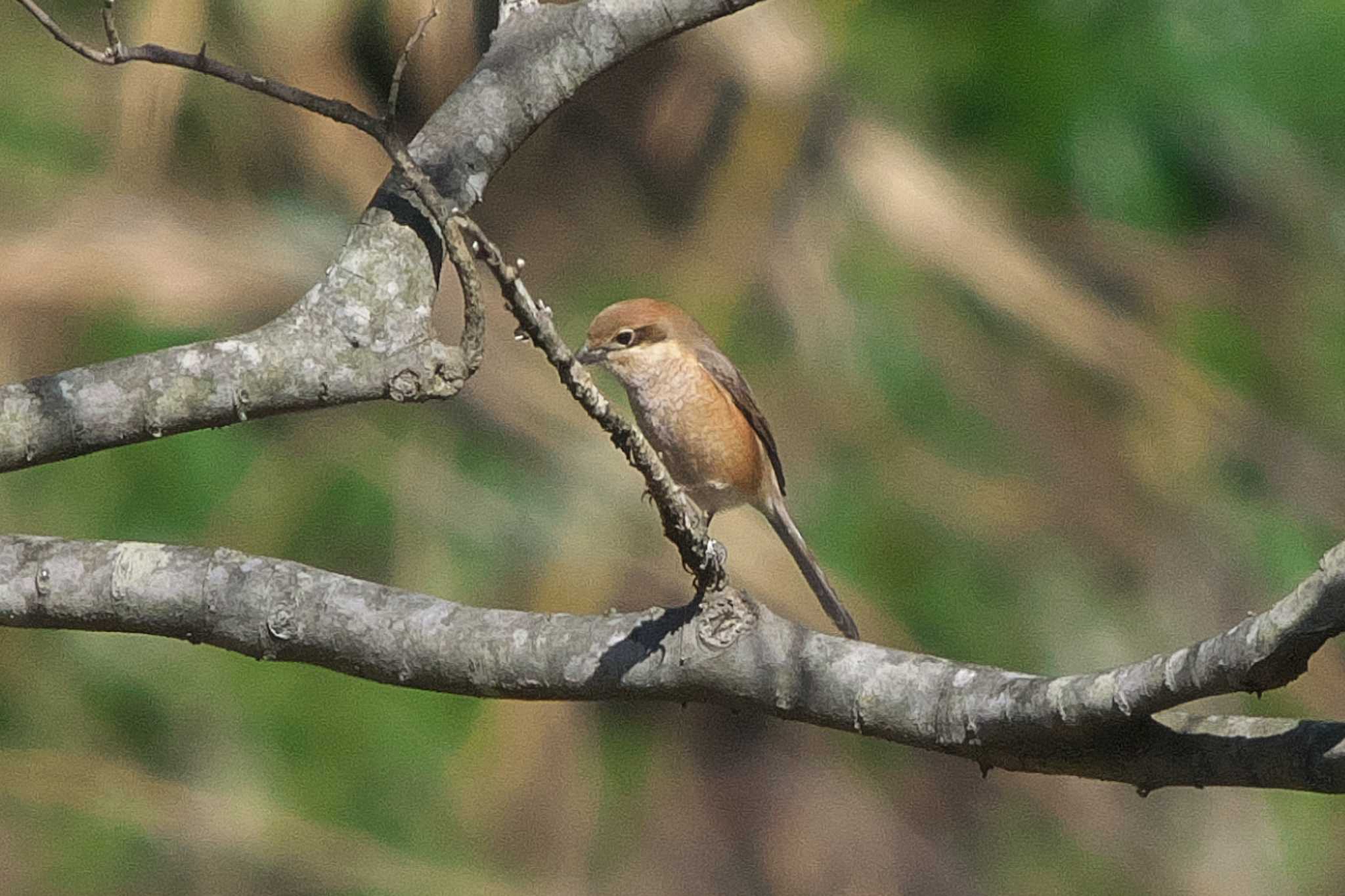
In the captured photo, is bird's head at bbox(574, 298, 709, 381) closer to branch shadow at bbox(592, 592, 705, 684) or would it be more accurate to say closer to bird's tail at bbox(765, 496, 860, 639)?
bird's tail at bbox(765, 496, 860, 639)

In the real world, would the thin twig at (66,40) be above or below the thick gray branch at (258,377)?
above

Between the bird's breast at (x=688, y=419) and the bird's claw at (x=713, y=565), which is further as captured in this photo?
the bird's breast at (x=688, y=419)

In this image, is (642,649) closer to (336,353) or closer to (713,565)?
(713,565)

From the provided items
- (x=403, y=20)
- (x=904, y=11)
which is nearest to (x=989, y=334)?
(x=904, y=11)

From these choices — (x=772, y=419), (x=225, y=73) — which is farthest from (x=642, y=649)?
(x=772, y=419)

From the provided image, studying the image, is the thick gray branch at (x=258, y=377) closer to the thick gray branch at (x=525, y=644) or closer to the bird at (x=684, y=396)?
the thick gray branch at (x=525, y=644)

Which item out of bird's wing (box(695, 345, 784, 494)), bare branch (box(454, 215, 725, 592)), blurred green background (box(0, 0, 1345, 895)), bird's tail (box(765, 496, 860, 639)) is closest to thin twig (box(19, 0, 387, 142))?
bare branch (box(454, 215, 725, 592))

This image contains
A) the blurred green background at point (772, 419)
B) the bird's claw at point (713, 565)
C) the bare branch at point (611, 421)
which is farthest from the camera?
the blurred green background at point (772, 419)

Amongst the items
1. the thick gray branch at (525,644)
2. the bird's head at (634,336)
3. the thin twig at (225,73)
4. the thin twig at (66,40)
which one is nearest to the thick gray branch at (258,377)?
the thick gray branch at (525,644)

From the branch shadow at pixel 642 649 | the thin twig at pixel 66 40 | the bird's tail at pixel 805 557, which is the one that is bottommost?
the branch shadow at pixel 642 649
